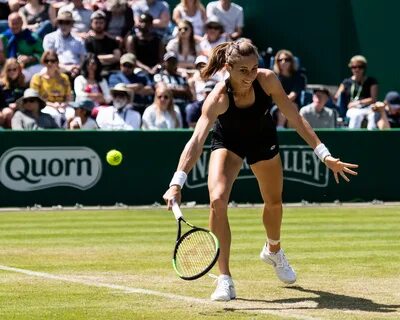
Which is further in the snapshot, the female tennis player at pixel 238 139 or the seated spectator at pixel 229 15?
the seated spectator at pixel 229 15

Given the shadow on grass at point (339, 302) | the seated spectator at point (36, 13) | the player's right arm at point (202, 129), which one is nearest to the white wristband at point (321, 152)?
the player's right arm at point (202, 129)

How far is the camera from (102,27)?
63.2ft

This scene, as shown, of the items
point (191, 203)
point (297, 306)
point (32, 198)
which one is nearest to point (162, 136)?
point (191, 203)

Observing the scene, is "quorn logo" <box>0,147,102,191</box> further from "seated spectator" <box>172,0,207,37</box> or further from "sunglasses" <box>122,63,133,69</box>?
"seated spectator" <box>172,0,207,37</box>

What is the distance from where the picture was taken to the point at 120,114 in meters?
17.8

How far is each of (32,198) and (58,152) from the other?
2.59 ft

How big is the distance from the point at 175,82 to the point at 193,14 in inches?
82.1

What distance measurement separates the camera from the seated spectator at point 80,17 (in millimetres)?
19953

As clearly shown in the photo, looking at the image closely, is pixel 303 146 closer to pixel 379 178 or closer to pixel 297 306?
pixel 379 178

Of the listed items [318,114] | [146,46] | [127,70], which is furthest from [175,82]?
[318,114]

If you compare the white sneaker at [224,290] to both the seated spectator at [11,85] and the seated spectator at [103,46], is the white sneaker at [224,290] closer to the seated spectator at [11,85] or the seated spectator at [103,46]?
the seated spectator at [11,85]

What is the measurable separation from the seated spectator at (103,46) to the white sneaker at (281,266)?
10.7 meters

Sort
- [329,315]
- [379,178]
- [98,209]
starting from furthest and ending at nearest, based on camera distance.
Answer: [379,178] < [98,209] < [329,315]

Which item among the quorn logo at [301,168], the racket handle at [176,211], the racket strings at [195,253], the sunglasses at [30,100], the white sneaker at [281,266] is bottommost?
the quorn logo at [301,168]
